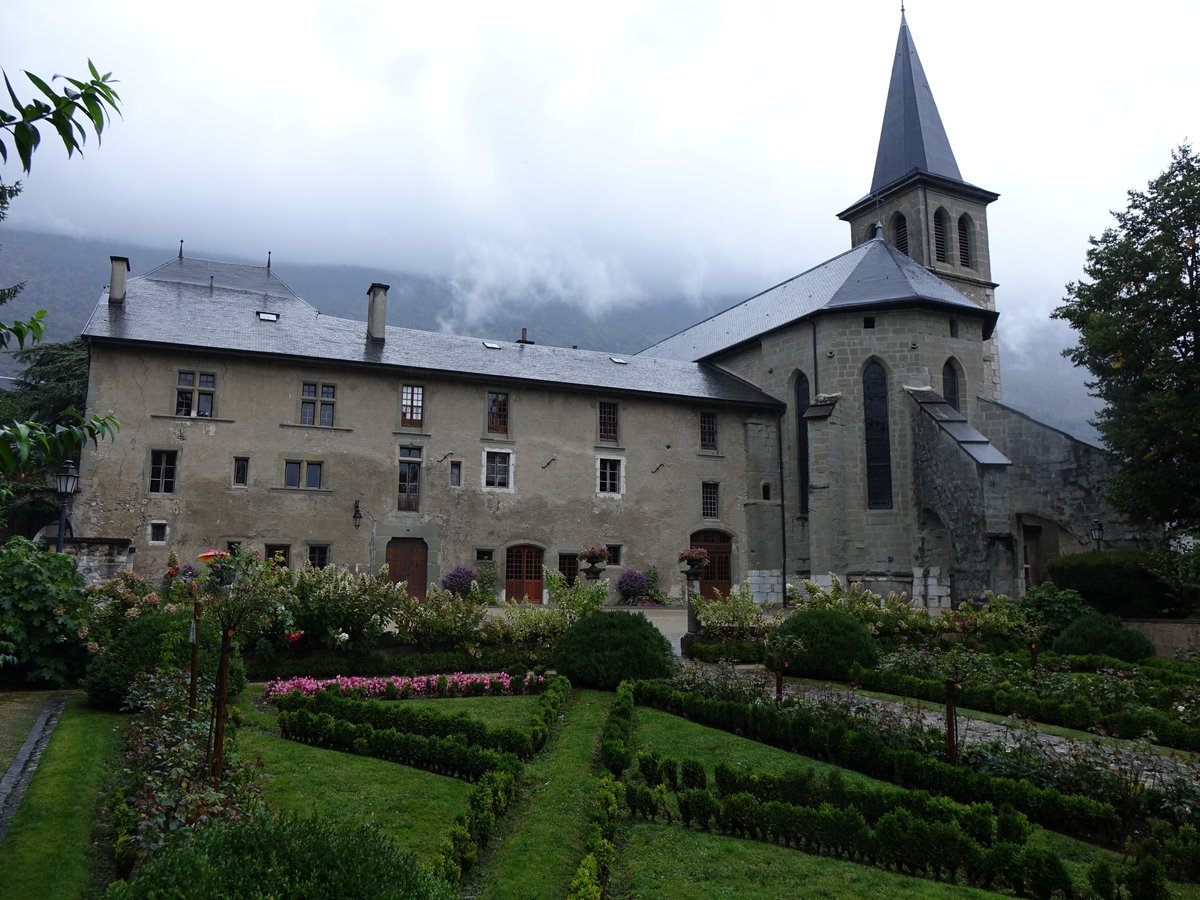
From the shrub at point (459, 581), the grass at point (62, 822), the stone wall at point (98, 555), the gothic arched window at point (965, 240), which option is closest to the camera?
the grass at point (62, 822)

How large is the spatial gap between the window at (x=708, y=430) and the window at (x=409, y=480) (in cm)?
1019

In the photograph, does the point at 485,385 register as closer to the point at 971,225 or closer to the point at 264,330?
the point at 264,330

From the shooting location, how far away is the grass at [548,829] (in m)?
5.41

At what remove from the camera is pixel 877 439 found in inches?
1096

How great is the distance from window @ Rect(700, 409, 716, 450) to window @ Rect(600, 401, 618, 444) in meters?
3.36

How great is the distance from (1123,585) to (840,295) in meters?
13.6

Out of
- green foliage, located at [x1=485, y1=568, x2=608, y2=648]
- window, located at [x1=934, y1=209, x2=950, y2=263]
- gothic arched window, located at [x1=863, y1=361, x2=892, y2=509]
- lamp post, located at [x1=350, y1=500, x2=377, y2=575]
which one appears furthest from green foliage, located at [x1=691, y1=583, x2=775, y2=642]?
window, located at [x1=934, y1=209, x2=950, y2=263]

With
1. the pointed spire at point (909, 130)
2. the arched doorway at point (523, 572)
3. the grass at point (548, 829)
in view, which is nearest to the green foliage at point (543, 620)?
the grass at point (548, 829)

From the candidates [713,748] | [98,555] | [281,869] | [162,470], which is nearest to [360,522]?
[162,470]

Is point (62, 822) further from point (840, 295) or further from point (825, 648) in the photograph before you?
point (840, 295)

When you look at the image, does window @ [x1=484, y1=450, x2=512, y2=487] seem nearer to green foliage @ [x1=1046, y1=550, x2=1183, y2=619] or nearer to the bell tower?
green foliage @ [x1=1046, y1=550, x2=1183, y2=619]

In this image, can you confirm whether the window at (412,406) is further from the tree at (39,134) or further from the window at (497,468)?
the tree at (39,134)

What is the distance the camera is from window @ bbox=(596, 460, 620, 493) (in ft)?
91.6

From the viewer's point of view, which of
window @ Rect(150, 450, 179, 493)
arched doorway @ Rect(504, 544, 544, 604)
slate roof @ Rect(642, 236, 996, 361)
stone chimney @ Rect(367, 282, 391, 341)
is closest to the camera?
window @ Rect(150, 450, 179, 493)
